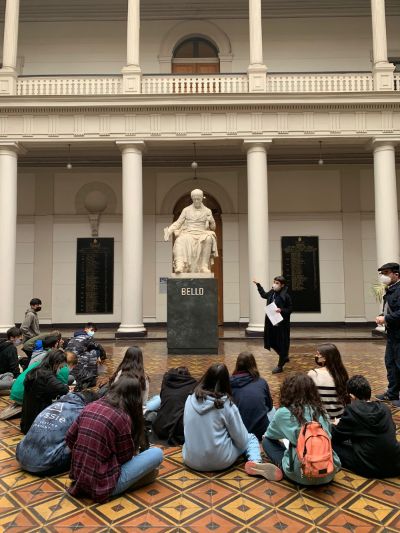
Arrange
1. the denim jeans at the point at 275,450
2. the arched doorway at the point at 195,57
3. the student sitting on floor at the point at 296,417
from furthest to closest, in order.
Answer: the arched doorway at the point at 195,57 < the denim jeans at the point at 275,450 < the student sitting on floor at the point at 296,417

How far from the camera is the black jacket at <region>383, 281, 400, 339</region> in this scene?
17.3 ft

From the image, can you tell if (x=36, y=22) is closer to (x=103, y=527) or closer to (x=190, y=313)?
(x=190, y=313)

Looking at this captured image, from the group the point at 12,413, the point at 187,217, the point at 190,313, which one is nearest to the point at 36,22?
the point at 187,217

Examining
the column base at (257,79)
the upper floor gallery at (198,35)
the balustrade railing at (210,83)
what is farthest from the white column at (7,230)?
the column base at (257,79)

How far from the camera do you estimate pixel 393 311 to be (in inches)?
212

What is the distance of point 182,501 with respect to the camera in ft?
9.88

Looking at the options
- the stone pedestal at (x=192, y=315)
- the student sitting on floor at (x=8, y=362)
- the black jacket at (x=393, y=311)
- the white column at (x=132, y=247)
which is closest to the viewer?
the black jacket at (x=393, y=311)

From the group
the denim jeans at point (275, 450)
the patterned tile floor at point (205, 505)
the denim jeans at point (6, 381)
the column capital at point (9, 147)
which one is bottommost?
the patterned tile floor at point (205, 505)

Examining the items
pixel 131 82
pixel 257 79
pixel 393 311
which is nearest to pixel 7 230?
pixel 131 82

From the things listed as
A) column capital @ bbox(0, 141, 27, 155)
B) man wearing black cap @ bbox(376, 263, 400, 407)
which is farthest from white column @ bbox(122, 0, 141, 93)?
man wearing black cap @ bbox(376, 263, 400, 407)

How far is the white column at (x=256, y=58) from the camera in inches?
476

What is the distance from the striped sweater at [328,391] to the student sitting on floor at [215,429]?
0.84 meters

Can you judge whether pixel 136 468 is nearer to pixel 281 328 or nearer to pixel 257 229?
pixel 281 328

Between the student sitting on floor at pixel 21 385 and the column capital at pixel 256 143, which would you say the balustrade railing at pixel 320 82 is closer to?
the column capital at pixel 256 143
